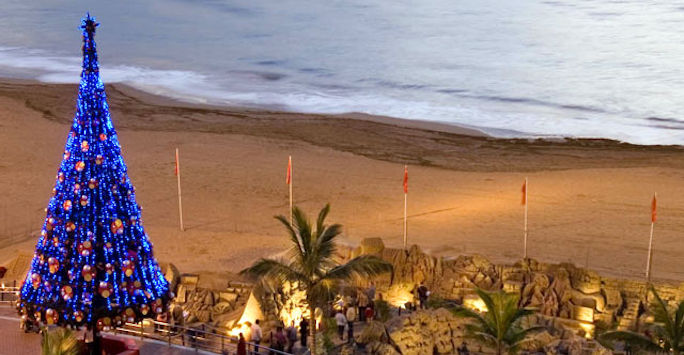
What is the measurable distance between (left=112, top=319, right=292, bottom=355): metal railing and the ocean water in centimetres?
2983

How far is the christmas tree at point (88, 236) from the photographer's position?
14.7 m

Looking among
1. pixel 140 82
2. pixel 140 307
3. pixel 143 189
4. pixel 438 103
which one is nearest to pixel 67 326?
pixel 140 307

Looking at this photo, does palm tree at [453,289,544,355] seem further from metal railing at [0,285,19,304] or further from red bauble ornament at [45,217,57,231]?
metal railing at [0,285,19,304]

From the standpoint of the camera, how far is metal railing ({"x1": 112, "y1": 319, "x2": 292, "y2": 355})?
1766 centimetres

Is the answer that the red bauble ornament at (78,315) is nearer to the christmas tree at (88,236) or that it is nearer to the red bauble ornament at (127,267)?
the christmas tree at (88,236)

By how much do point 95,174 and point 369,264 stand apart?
551 centimetres

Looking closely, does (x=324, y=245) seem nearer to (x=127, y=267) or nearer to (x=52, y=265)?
(x=127, y=267)

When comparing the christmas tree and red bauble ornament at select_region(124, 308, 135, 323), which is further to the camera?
red bauble ornament at select_region(124, 308, 135, 323)

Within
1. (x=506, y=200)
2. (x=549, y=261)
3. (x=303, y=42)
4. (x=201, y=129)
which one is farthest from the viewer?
(x=303, y=42)

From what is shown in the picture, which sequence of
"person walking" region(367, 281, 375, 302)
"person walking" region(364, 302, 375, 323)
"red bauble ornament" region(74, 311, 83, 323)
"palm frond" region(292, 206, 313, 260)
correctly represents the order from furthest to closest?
"person walking" region(367, 281, 375, 302) < "person walking" region(364, 302, 375, 323) < "palm frond" region(292, 206, 313, 260) < "red bauble ornament" region(74, 311, 83, 323)

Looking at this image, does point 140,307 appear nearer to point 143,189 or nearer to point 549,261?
point 549,261

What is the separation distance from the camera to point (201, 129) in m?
45.6

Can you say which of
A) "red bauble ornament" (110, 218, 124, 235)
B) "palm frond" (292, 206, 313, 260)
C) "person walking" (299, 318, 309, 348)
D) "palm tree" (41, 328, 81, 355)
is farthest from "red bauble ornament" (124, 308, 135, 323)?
"person walking" (299, 318, 309, 348)

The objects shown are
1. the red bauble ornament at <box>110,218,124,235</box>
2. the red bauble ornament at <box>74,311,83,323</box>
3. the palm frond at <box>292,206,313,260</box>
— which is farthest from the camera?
the palm frond at <box>292,206,313,260</box>
